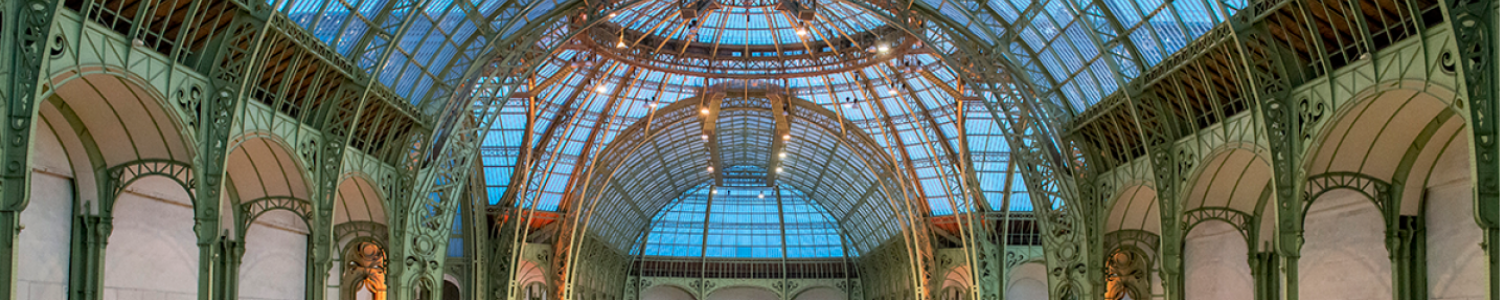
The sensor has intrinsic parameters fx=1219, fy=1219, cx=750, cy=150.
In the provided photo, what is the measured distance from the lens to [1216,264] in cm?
3800

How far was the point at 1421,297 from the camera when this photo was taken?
28.8 m

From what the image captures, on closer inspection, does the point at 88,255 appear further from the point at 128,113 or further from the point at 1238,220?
the point at 1238,220

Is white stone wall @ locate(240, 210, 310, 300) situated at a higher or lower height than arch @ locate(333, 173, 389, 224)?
lower

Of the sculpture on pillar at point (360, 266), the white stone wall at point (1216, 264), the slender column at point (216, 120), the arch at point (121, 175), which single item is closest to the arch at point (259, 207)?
the arch at point (121, 175)

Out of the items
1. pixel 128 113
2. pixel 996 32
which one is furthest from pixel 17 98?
pixel 996 32

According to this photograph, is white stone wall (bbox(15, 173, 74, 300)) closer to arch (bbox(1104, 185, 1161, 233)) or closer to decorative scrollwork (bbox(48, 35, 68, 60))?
decorative scrollwork (bbox(48, 35, 68, 60))

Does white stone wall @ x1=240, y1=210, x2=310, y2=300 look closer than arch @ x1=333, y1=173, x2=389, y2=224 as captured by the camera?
Yes

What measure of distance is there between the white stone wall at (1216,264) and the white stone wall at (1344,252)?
3.02 meters

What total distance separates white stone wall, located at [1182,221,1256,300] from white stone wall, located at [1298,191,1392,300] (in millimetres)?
3023

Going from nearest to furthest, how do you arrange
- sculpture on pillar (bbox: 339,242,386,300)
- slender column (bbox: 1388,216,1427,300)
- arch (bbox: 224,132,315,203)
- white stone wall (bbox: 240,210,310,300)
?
slender column (bbox: 1388,216,1427,300)
arch (bbox: 224,132,315,203)
white stone wall (bbox: 240,210,310,300)
sculpture on pillar (bbox: 339,242,386,300)

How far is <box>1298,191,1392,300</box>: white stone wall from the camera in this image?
3053cm

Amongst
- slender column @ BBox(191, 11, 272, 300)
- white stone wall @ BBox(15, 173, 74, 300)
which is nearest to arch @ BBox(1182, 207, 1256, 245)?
slender column @ BBox(191, 11, 272, 300)

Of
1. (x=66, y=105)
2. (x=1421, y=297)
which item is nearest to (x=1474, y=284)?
(x=1421, y=297)

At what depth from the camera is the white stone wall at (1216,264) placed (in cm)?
3697
